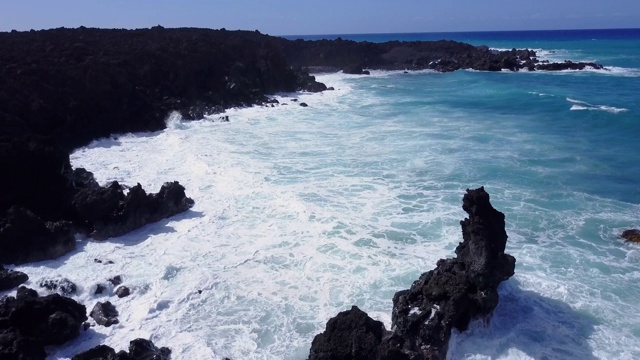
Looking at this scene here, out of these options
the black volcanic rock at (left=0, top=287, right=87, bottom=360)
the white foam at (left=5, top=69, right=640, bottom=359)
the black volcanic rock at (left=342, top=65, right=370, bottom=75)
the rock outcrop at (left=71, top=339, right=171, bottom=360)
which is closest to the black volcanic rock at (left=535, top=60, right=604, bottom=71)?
the black volcanic rock at (left=342, top=65, right=370, bottom=75)

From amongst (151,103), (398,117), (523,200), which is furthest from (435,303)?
(151,103)

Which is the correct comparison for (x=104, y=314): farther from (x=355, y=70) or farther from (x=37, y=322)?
(x=355, y=70)

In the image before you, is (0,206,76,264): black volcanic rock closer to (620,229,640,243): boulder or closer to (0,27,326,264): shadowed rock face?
(0,27,326,264): shadowed rock face

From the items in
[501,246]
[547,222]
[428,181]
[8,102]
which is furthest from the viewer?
[8,102]

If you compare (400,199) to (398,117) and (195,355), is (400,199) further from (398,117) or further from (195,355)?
(398,117)

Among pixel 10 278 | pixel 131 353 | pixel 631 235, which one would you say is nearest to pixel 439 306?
pixel 131 353
